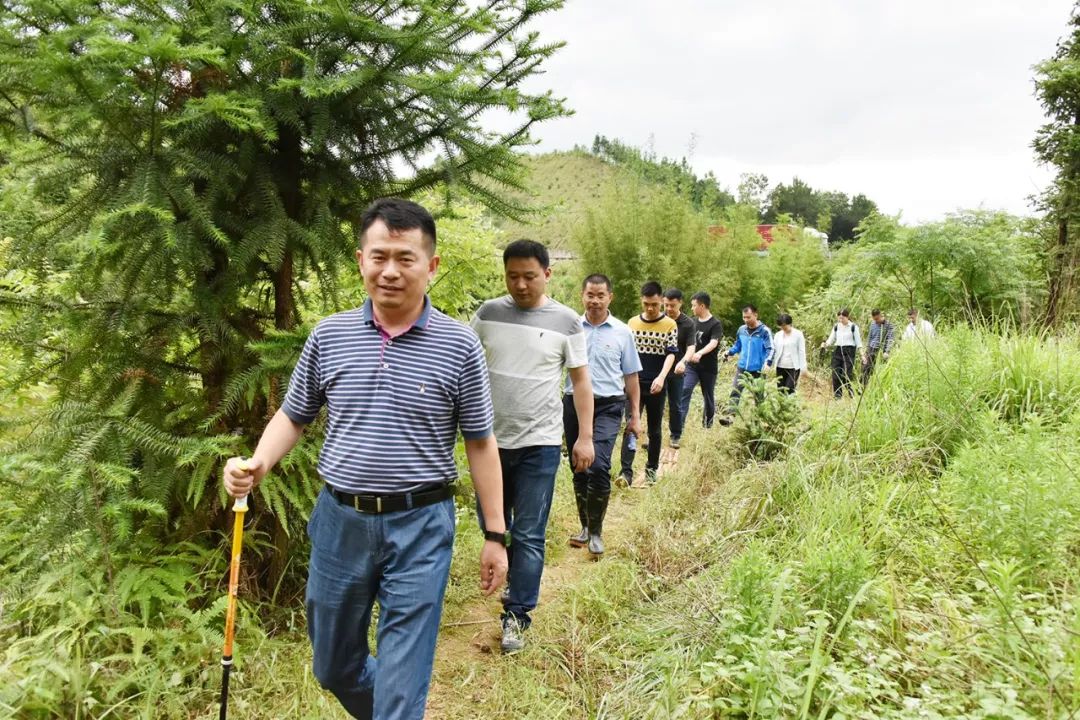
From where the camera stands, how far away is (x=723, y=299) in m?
17.9

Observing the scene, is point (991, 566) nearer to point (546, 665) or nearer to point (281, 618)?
point (546, 665)

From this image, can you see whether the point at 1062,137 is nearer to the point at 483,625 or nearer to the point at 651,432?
the point at 651,432

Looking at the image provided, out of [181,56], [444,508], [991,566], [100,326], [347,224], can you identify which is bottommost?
[991,566]

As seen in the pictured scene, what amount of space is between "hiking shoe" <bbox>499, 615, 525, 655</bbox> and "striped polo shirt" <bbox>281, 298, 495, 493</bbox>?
1591 mm

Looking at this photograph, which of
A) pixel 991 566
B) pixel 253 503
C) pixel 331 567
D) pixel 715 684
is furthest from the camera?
pixel 253 503

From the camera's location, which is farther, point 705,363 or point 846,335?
point 846,335

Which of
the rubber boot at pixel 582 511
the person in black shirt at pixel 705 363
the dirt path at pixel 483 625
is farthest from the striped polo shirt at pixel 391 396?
the person in black shirt at pixel 705 363

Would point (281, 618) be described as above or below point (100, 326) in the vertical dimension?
below

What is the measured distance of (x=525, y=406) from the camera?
3545 millimetres

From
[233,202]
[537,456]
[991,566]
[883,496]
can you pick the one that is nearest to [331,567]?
[537,456]

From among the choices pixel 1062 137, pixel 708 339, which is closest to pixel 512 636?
pixel 708 339

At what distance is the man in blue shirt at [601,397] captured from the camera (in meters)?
4.94

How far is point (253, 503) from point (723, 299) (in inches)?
640

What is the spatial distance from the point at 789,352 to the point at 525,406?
6815 millimetres
